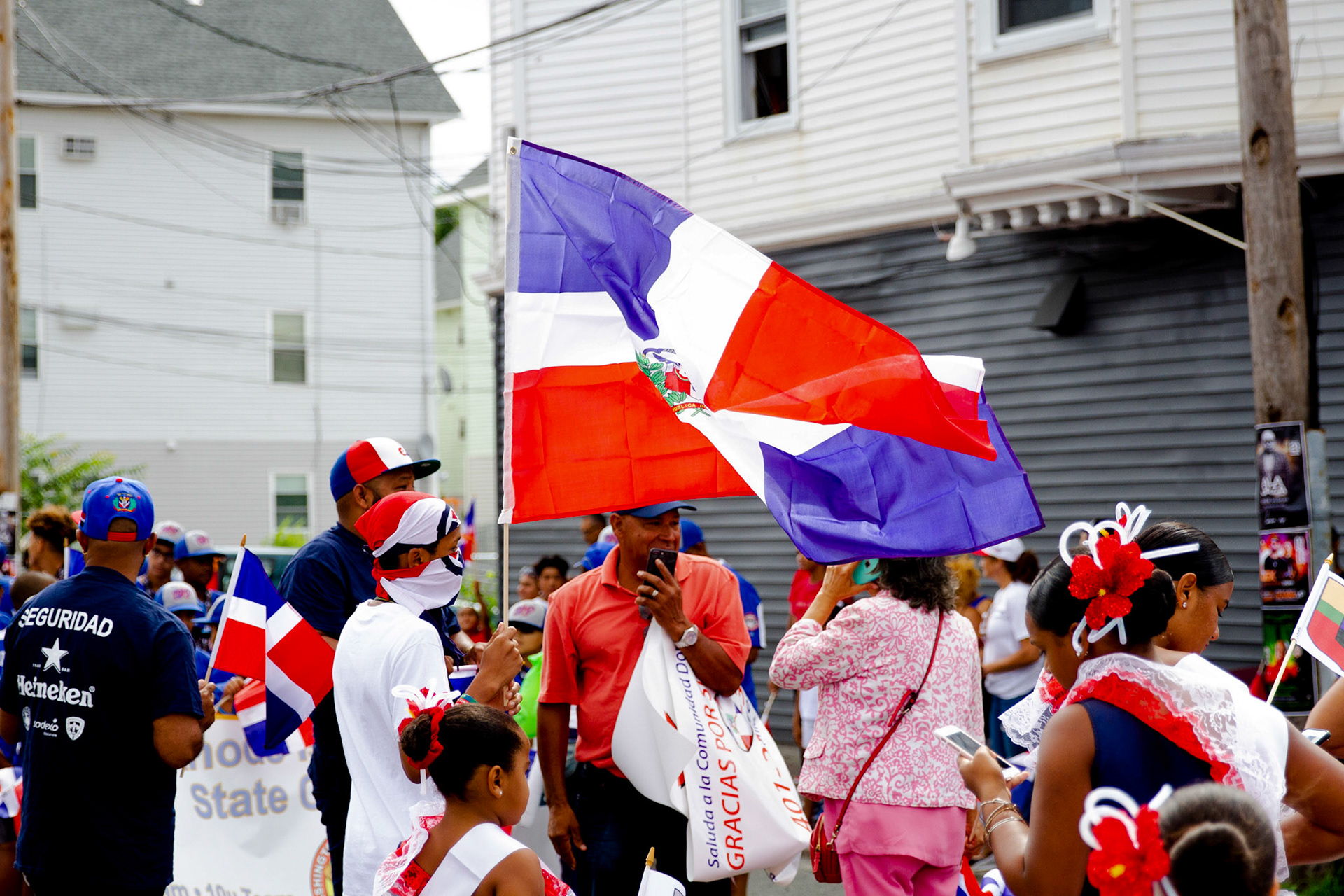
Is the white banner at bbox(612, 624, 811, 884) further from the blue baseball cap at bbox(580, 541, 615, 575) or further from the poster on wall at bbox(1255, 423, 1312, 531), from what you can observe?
the poster on wall at bbox(1255, 423, 1312, 531)

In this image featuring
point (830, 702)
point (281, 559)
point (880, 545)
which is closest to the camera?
point (880, 545)

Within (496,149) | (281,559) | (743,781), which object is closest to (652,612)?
(743,781)

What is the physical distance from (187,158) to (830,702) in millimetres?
25526

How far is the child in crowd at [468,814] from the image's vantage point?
3240 millimetres

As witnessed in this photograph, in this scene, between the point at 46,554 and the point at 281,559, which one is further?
the point at 281,559

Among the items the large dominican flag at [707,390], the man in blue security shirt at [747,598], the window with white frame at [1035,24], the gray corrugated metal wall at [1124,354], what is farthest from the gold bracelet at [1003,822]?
the window with white frame at [1035,24]

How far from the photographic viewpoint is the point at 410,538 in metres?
3.88

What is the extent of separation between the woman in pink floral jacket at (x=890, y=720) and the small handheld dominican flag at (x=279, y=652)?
1714mm

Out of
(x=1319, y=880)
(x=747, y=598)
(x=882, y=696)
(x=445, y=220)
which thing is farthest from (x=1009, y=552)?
(x=445, y=220)

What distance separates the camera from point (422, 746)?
3.30 m

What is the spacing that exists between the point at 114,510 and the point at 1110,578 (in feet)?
10.8

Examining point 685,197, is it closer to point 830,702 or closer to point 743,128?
point 743,128

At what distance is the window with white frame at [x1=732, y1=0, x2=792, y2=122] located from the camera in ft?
44.8

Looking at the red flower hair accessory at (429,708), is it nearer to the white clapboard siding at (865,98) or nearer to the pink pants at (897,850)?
the pink pants at (897,850)
